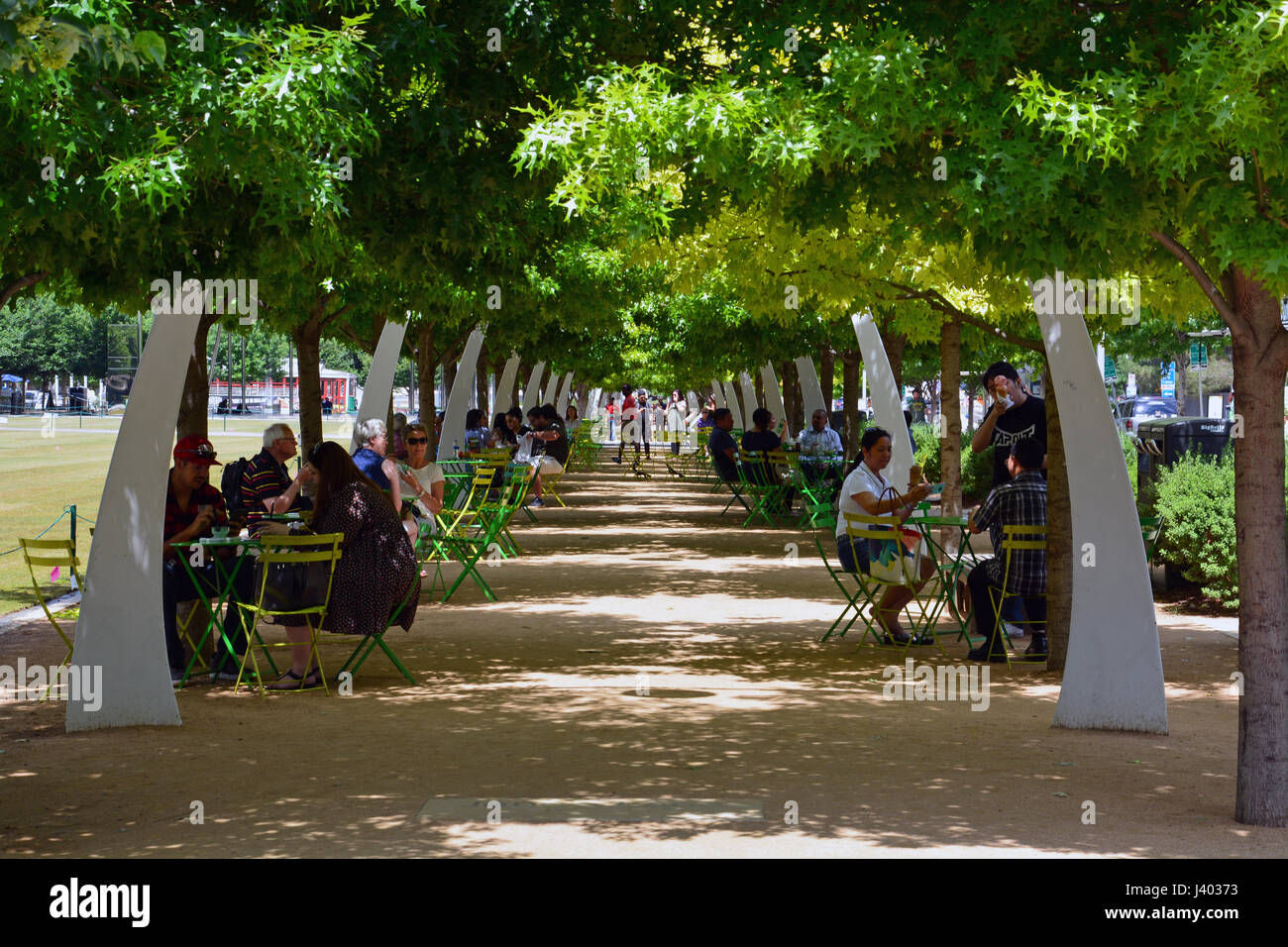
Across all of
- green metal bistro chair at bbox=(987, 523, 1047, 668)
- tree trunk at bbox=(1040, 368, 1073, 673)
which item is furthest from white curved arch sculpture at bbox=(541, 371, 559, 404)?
tree trunk at bbox=(1040, 368, 1073, 673)

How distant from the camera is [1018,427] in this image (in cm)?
1179

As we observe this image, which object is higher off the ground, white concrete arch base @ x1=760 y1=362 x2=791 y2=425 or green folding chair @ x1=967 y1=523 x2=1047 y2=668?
white concrete arch base @ x1=760 y1=362 x2=791 y2=425

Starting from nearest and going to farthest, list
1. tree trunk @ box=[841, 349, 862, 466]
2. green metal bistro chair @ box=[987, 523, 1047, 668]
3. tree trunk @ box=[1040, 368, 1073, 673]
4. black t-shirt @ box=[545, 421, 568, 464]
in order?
1. tree trunk @ box=[1040, 368, 1073, 673]
2. green metal bistro chair @ box=[987, 523, 1047, 668]
3. tree trunk @ box=[841, 349, 862, 466]
4. black t-shirt @ box=[545, 421, 568, 464]

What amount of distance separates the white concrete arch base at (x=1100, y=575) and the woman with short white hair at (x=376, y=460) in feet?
18.8

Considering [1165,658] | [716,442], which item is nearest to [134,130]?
[1165,658]

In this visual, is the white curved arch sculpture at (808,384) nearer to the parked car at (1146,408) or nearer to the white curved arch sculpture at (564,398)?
the white curved arch sculpture at (564,398)

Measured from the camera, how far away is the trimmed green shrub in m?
12.3

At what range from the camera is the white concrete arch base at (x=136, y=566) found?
26.9 ft

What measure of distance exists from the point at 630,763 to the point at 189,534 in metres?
3.76

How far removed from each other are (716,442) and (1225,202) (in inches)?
758

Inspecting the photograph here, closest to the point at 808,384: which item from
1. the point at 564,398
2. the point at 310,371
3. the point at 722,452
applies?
the point at 722,452

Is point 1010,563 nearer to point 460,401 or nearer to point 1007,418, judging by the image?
point 1007,418

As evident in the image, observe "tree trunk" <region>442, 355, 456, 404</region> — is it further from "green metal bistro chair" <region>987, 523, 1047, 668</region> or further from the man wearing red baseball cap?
"green metal bistro chair" <region>987, 523, 1047, 668</region>

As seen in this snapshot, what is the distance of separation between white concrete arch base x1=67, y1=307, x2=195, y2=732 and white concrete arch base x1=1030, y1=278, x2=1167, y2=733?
4.84m
